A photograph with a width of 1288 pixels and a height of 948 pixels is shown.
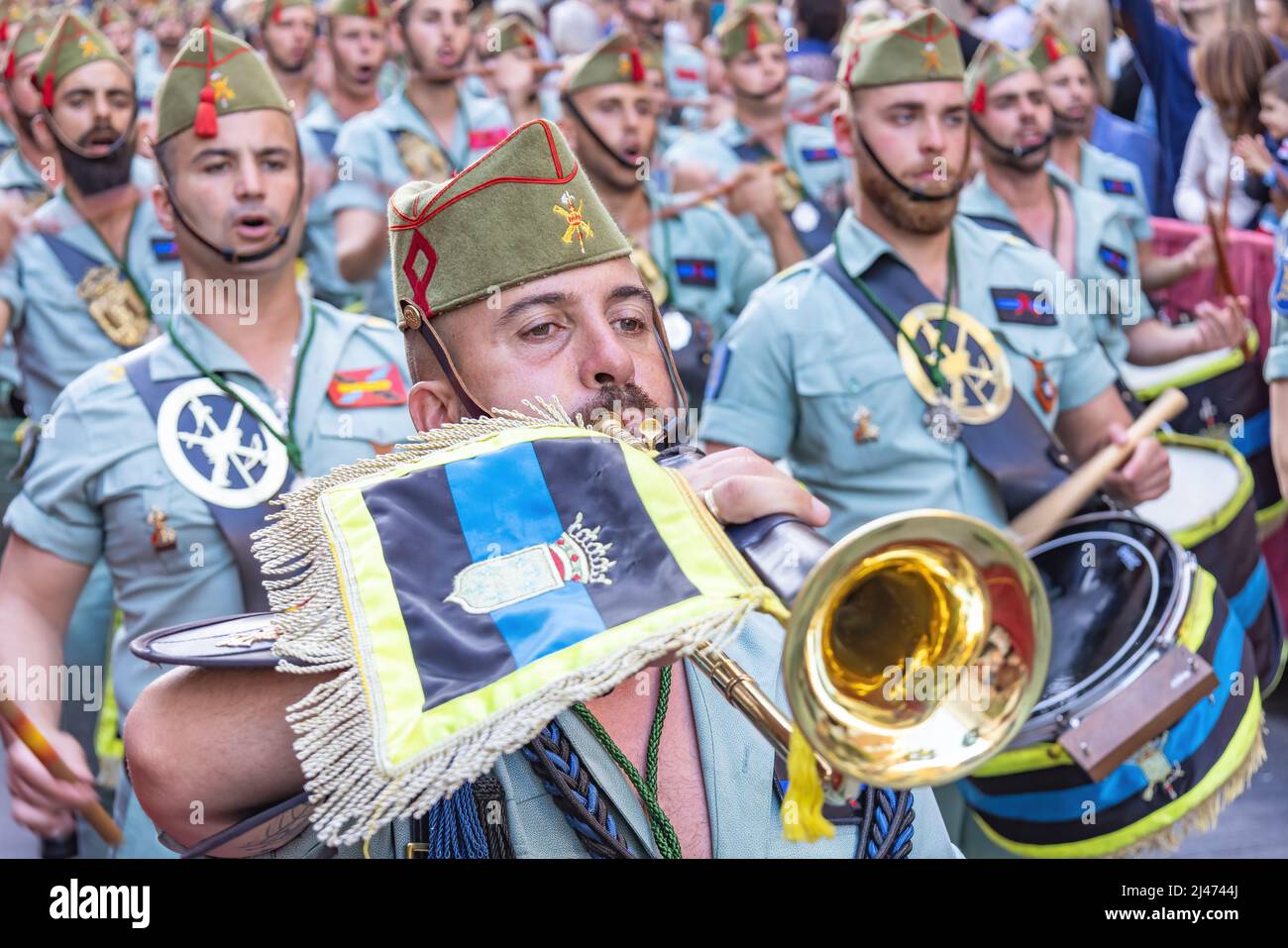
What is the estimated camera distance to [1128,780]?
3328 millimetres

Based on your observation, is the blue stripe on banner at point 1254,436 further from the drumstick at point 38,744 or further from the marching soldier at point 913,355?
the drumstick at point 38,744

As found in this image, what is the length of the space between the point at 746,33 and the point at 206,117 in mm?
5046

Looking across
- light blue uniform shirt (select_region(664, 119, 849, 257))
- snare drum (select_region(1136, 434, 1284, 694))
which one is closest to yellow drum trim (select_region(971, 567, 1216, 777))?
snare drum (select_region(1136, 434, 1284, 694))

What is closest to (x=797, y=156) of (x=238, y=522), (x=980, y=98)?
(x=980, y=98)

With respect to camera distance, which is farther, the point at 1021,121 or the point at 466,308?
the point at 1021,121

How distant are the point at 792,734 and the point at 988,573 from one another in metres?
0.22

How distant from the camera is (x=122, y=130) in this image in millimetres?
5906

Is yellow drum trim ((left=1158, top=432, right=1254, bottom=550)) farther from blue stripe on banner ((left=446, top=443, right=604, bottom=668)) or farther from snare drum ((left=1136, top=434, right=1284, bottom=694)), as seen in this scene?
blue stripe on banner ((left=446, top=443, right=604, bottom=668))

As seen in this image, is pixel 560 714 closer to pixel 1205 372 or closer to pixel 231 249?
pixel 231 249
